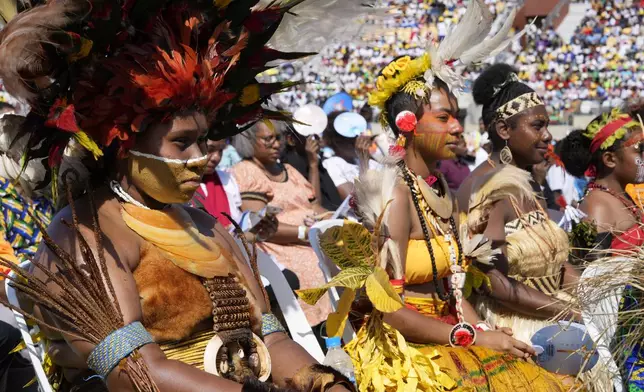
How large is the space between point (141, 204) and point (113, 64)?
0.50m

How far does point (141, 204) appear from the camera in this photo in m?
2.97

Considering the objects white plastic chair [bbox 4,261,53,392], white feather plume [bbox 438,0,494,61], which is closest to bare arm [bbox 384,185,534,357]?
white feather plume [bbox 438,0,494,61]

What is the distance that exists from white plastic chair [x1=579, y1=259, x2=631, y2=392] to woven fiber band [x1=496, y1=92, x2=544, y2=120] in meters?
1.88

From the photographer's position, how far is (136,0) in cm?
276

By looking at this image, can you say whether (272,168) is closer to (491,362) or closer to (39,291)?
(491,362)

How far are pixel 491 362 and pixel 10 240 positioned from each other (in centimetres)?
262

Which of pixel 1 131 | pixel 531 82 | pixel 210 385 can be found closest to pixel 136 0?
pixel 1 131

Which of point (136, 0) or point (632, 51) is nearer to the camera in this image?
point (136, 0)

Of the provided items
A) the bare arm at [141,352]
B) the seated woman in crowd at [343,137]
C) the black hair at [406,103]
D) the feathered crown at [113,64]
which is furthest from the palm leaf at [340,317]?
the seated woman in crowd at [343,137]

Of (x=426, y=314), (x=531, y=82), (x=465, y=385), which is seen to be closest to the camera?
(x=465, y=385)

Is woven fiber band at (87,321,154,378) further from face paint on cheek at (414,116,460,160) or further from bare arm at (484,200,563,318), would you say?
bare arm at (484,200,563,318)

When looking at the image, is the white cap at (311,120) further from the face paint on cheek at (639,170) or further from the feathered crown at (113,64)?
the feathered crown at (113,64)

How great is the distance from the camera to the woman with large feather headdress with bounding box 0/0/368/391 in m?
2.64

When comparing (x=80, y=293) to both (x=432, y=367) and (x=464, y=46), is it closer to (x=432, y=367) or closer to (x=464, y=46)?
(x=432, y=367)
